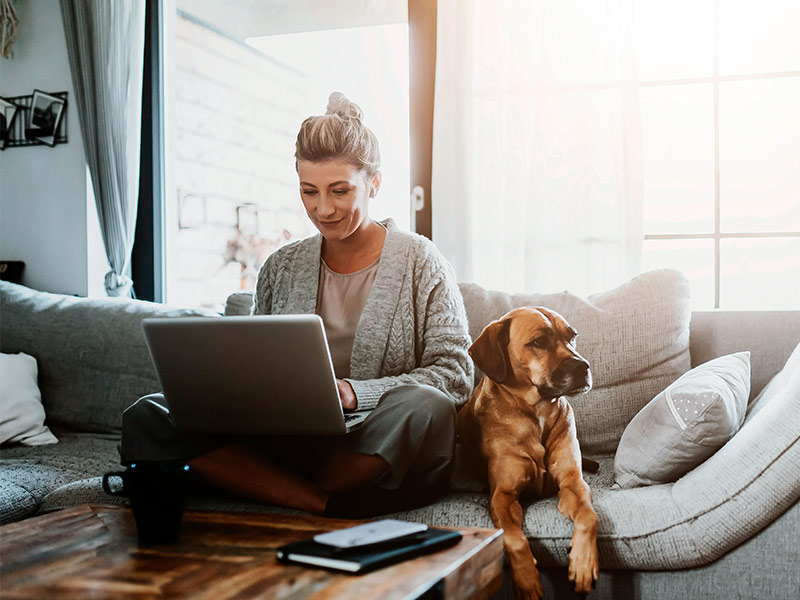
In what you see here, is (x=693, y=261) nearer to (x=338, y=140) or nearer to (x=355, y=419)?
(x=338, y=140)

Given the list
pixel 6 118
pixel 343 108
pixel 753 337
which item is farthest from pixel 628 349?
pixel 6 118

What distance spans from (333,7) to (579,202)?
141cm

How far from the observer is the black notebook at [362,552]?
0.91 meters

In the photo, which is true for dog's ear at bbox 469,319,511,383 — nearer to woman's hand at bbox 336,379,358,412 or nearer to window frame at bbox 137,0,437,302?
woman's hand at bbox 336,379,358,412

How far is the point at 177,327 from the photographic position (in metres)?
1.32

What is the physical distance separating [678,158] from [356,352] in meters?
1.48

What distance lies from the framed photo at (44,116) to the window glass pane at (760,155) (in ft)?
8.31

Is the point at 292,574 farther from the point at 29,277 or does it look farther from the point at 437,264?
the point at 29,277

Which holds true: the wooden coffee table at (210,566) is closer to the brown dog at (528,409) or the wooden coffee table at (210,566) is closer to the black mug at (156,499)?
the black mug at (156,499)

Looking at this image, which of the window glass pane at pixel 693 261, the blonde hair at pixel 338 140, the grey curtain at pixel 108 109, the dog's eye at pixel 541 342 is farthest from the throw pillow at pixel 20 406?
the window glass pane at pixel 693 261

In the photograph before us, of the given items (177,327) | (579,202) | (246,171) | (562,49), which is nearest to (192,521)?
(177,327)

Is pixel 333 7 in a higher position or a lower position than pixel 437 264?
higher

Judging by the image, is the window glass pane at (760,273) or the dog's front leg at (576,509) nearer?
the dog's front leg at (576,509)

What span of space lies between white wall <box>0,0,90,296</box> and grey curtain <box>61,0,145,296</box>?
0.11 meters
